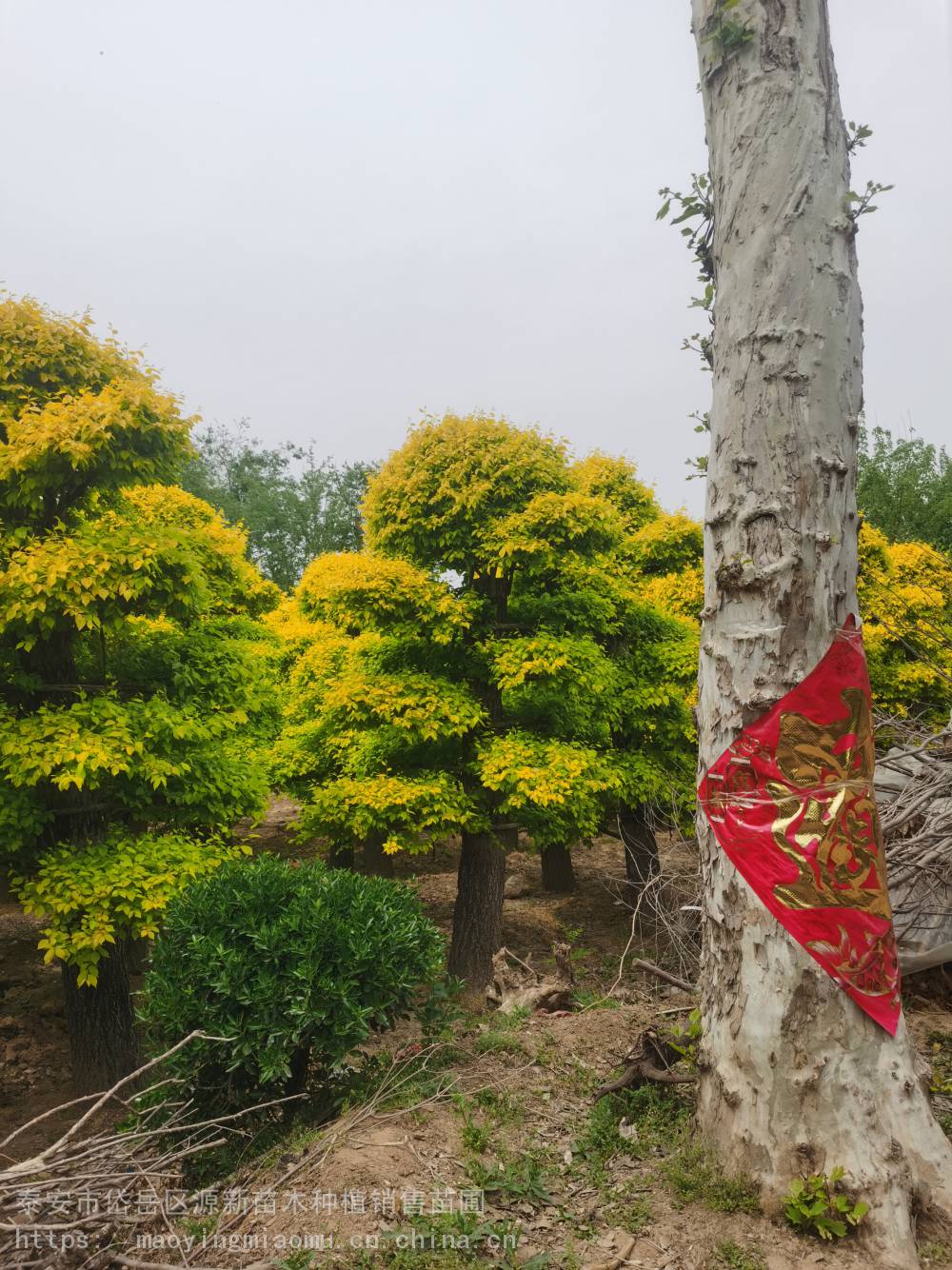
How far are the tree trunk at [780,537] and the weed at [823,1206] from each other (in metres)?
0.05

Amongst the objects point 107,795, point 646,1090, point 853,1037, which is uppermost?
point 107,795

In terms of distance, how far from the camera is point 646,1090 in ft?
11.5

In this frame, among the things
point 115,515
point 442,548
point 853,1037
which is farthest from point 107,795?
point 853,1037

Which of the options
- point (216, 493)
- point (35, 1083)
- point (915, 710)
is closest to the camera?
point (35, 1083)

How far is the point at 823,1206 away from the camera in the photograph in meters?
2.58

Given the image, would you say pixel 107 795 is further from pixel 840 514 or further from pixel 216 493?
pixel 216 493

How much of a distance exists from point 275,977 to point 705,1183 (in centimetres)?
206

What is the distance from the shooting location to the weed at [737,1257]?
2.53 m

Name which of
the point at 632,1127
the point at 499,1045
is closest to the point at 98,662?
the point at 499,1045

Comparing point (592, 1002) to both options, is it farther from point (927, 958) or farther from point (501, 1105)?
point (927, 958)

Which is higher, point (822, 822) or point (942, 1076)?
point (822, 822)

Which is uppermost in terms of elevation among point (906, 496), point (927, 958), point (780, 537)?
point (906, 496)

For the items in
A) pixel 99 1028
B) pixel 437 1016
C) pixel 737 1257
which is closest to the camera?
pixel 737 1257

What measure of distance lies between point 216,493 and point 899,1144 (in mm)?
27545
